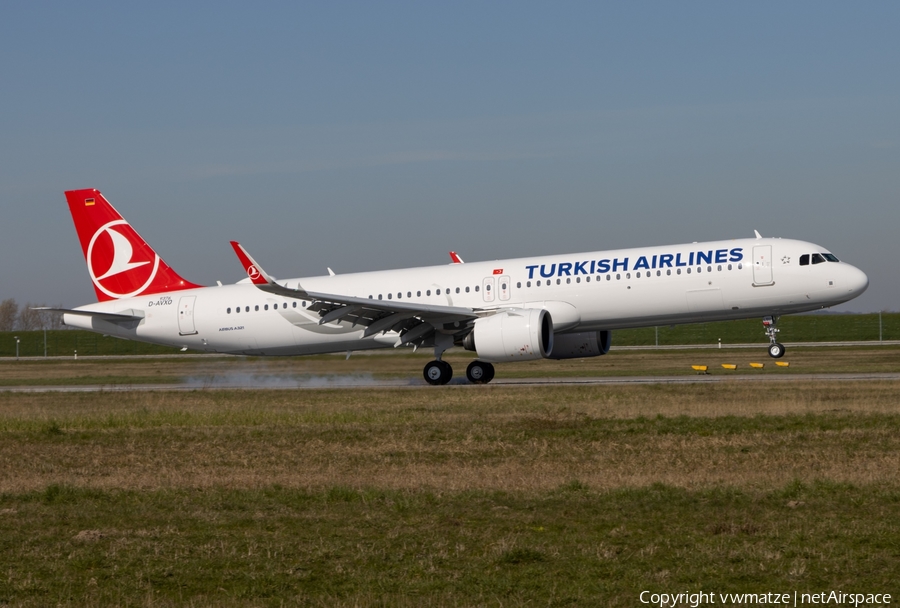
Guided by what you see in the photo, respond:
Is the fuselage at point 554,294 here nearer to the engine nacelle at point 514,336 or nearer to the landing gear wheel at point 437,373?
the engine nacelle at point 514,336

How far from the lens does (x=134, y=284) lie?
1448 inches

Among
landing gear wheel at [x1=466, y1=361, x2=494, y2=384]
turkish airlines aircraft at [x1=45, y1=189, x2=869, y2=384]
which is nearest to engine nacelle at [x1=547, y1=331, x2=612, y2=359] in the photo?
turkish airlines aircraft at [x1=45, y1=189, x2=869, y2=384]

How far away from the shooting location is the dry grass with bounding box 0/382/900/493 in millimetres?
14406

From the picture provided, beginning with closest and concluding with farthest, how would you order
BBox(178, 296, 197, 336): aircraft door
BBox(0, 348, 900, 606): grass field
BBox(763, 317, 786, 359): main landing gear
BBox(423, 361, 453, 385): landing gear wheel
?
BBox(0, 348, 900, 606): grass field → BBox(763, 317, 786, 359): main landing gear → BBox(423, 361, 453, 385): landing gear wheel → BBox(178, 296, 197, 336): aircraft door

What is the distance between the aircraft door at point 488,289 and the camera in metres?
33.0

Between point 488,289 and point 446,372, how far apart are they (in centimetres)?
321

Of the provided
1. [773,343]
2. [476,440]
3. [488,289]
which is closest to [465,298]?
[488,289]

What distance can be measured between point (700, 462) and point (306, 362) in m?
23.3

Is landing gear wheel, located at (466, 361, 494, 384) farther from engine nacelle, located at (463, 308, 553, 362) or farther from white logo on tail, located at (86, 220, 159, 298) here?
white logo on tail, located at (86, 220, 159, 298)

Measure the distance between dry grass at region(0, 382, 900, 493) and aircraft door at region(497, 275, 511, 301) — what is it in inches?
161

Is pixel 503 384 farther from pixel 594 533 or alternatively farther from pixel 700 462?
pixel 594 533

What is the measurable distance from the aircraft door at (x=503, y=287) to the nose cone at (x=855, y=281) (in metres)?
10.4

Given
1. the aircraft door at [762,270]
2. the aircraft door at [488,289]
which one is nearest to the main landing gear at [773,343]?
the aircraft door at [762,270]

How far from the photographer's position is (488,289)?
1304 inches
